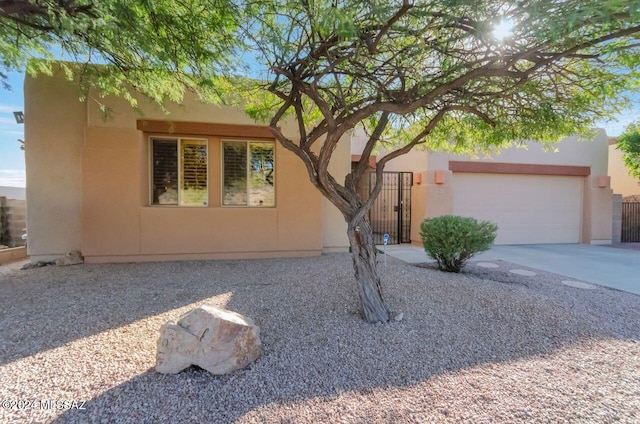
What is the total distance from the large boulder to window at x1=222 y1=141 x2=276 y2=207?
5.48 meters

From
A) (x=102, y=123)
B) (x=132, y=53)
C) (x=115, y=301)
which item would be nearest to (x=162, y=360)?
(x=115, y=301)

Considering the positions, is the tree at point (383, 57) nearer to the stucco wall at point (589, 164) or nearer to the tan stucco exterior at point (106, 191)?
the tan stucco exterior at point (106, 191)

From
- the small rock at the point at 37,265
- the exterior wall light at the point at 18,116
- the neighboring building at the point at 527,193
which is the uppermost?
the exterior wall light at the point at 18,116

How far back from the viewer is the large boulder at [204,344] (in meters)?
2.77

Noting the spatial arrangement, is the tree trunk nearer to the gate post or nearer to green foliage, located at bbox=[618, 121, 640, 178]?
green foliage, located at bbox=[618, 121, 640, 178]

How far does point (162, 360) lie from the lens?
9.20 ft

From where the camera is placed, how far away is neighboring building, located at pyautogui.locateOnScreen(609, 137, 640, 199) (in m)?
15.7

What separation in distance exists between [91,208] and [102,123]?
1.98 metres

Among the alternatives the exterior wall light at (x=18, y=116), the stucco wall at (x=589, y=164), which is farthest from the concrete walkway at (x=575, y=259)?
the exterior wall light at (x=18, y=116)

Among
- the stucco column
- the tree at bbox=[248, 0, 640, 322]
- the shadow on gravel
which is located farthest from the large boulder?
the stucco column

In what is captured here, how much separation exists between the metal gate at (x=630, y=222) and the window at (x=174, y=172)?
1635 centimetres

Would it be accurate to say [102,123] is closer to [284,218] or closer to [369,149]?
[284,218]

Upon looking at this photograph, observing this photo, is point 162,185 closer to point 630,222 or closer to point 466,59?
point 466,59

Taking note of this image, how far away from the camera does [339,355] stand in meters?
3.11
